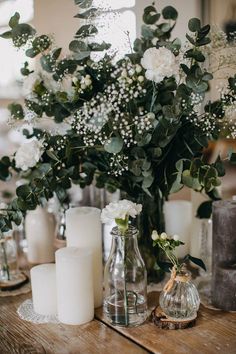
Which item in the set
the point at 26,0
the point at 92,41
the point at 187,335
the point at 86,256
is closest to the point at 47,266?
the point at 86,256

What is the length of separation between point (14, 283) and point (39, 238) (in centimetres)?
20

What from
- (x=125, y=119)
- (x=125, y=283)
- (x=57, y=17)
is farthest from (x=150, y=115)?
(x=57, y=17)

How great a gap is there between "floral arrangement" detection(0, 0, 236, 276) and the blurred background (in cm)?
7

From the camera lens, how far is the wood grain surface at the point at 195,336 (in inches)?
40.3

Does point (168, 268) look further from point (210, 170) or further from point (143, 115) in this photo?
point (143, 115)

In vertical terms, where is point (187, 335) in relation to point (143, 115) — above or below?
below

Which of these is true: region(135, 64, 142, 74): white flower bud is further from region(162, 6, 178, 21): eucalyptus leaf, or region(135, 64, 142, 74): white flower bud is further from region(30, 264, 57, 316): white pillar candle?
region(30, 264, 57, 316): white pillar candle

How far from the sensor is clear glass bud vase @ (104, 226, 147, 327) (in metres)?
1.14

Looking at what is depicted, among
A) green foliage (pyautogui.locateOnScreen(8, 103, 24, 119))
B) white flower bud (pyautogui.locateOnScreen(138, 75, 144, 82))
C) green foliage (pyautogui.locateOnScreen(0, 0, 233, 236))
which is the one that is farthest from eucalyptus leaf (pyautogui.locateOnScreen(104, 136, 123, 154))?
green foliage (pyautogui.locateOnScreen(8, 103, 24, 119))

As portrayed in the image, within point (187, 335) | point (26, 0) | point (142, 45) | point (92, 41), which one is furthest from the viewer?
point (26, 0)

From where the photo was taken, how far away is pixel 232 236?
120cm

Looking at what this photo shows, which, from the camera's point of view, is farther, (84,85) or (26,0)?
(26,0)

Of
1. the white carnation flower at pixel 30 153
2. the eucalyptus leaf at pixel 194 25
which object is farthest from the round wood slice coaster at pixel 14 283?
the eucalyptus leaf at pixel 194 25

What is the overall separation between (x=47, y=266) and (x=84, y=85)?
17.7 inches
